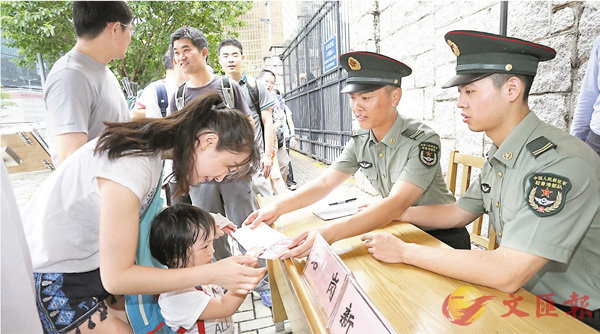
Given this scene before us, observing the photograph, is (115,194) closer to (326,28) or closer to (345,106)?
(345,106)

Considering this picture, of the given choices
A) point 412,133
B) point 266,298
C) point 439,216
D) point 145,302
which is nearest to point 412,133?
point 412,133

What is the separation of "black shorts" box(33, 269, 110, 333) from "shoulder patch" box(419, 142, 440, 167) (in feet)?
4.84

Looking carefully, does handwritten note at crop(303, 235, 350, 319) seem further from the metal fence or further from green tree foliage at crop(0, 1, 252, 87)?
green tree foliage at crop(0, 1, 252, 87)

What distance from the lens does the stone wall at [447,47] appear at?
168 centimetres

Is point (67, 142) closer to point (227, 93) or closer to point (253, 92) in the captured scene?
point (227, 93)

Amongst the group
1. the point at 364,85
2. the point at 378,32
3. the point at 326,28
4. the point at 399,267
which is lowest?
the point at 399,267

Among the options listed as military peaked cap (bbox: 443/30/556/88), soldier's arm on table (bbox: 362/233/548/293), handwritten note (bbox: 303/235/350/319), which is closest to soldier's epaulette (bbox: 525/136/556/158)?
military peaked cap (bbox: 443/30/556/88)

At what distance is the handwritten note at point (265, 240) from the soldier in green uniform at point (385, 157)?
0.09m

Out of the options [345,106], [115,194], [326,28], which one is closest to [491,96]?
[115,194]

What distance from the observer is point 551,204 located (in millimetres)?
938

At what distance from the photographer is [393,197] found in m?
1.50

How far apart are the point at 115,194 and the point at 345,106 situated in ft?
17.9

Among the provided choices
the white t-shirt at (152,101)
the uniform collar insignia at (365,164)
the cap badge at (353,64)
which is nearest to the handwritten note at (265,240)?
the uniform collar insignia at (365,164)

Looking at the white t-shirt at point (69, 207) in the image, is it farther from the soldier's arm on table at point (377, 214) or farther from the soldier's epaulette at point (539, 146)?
the soldier's epaulette at point (539, 146)
